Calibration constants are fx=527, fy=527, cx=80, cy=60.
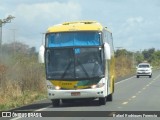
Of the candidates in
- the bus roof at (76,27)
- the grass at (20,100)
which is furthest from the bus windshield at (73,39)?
the grass at (20,100)

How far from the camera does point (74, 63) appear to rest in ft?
72.5

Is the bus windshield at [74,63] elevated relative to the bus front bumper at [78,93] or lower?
elevated

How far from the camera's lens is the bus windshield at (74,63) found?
22.0 m

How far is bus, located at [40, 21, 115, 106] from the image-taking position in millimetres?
21844

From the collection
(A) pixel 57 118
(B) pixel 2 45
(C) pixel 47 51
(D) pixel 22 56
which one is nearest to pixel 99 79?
(C) pixel 47 51

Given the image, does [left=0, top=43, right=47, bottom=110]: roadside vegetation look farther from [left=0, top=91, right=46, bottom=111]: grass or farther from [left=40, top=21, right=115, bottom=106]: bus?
[left=40, top=21, right=115, bottom=106]: bus

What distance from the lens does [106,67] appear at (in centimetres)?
2280

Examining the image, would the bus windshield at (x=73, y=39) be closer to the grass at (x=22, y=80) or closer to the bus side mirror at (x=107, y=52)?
the bus side mirror at (x=107, y=52)

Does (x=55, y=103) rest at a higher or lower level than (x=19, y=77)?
lower

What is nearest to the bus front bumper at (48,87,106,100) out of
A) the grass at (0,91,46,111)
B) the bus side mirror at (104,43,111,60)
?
the bus side mirror at (104,43,111,60)

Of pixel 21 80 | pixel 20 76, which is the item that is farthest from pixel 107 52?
pixel 20 76

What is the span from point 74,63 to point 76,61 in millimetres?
120

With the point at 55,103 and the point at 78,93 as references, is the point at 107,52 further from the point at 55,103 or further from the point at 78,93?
the point at 55,103

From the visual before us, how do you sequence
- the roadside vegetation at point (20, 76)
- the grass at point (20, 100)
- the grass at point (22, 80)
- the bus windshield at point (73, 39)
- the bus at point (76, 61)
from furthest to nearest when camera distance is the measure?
the roadside vegetation at point (20, 76) < the grass at point (22, 80) < the grass at point (20, 100) < the bus windshield at point (73, 39) < the bus at point (76, 61)
